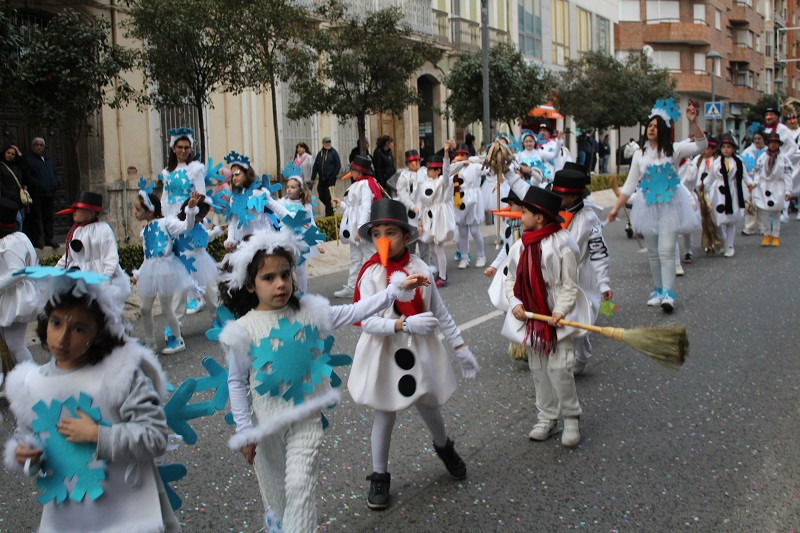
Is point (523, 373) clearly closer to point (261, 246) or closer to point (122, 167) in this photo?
point (261, 246)

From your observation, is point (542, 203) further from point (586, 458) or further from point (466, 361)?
point (586, 458)

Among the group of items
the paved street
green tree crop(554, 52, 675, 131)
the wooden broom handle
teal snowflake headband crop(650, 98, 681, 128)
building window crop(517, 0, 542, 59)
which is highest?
building window crop(517, 0, 542, 59)

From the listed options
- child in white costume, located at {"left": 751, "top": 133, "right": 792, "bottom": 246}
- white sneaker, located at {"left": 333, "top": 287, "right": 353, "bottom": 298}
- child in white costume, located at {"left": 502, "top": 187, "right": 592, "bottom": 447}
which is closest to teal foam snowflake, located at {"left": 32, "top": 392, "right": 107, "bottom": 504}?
child in white costume, located at {"left": 502, "top": 187, "right": 592, "bottom": 447}

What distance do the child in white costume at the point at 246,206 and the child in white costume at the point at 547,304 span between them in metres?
4.38

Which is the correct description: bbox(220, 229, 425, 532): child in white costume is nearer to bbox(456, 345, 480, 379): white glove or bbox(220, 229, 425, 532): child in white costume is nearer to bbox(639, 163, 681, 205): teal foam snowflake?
bbox(456, 345, 480, 379): white glove

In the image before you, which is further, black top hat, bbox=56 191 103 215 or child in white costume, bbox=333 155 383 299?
child in white costume, bbox=333 155 383 299

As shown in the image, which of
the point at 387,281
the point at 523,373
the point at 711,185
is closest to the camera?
the point at 387,281

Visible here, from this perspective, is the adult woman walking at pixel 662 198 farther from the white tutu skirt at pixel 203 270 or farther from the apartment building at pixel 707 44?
the apartment building at pixel 707 44

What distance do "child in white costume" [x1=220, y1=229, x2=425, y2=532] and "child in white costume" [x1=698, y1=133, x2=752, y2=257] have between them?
11642 millimetres

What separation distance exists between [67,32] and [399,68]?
8712 mm

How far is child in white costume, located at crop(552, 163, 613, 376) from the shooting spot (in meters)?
7.38

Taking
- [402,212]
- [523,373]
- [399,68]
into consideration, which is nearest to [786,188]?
[399,68]

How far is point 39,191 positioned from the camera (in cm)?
1539

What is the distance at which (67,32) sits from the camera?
46.0ft
